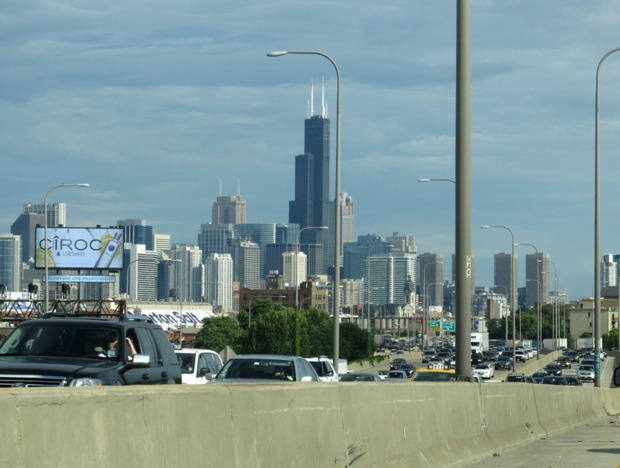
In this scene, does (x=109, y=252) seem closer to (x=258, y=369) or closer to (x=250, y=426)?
(x=258, y=369)

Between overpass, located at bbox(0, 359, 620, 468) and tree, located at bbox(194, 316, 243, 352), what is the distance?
136 meters

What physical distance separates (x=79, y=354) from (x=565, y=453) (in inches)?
275

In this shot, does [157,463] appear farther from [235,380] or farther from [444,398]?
[235,380]

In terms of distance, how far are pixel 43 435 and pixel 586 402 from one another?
25905mm

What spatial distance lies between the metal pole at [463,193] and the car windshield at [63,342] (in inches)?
183

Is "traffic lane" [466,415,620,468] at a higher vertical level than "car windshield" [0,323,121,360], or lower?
lower

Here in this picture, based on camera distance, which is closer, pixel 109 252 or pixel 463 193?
pixel 463 193

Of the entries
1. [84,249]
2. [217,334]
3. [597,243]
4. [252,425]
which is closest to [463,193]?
[252,425]

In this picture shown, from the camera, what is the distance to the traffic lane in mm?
14773

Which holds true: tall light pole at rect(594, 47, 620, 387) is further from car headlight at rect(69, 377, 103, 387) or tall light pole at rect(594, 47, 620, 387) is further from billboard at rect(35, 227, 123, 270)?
billboard at rect(35, 227, 123, 270)

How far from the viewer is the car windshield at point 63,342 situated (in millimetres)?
14297

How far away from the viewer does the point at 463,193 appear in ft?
53.6

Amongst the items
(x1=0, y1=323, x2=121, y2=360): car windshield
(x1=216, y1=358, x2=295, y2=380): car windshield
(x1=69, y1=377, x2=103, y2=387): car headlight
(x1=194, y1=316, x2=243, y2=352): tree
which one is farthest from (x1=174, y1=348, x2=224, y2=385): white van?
(x1=194, y1=316, x2=243, y2=352): tree

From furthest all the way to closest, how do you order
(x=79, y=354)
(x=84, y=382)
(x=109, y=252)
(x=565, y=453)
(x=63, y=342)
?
1. (x=109, y=252)
2. (x=565, y=453)
3. (x=63, y=342)
4. (x=79, y=354)
5. (x=84, y=382)
